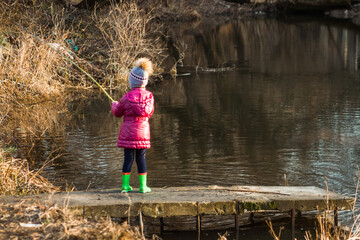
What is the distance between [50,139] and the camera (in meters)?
11.0

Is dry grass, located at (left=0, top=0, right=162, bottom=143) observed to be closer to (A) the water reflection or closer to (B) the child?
(A) the water reflection

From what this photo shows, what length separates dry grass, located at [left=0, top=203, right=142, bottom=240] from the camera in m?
4.95

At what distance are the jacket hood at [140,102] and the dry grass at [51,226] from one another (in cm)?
113

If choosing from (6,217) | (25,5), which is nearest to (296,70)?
(25,5)

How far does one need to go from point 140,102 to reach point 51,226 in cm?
157

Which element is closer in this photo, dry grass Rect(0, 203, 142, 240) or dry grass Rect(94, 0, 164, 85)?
dry grass Rect(0, 203, 142, 240)

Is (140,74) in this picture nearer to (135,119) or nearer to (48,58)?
(135,119)

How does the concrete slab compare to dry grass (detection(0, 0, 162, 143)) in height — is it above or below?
below

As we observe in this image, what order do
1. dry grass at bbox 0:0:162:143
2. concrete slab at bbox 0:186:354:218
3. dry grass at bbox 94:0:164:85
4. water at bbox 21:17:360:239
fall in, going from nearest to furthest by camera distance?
1. concrete slab at bbox 0:186:354:218
2. water at bbox 21:17:360:239
3. dry grass at bbox 0:0:162:143
4. dry grass at bbox 94:0:164:85

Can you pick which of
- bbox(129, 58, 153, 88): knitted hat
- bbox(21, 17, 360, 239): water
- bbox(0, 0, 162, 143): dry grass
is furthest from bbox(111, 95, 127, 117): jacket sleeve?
bbox(0, 0, 162, 143): dry grass

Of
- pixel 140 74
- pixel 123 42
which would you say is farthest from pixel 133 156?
pixel 123 42

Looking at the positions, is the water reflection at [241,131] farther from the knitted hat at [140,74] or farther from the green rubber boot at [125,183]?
the knitted hat at [140,74]

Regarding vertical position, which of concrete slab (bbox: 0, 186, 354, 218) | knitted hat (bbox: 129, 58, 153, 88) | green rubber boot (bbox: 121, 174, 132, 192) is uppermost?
knitted hat (bbox: 129, 58, 153, 88)

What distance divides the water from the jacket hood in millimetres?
2206
